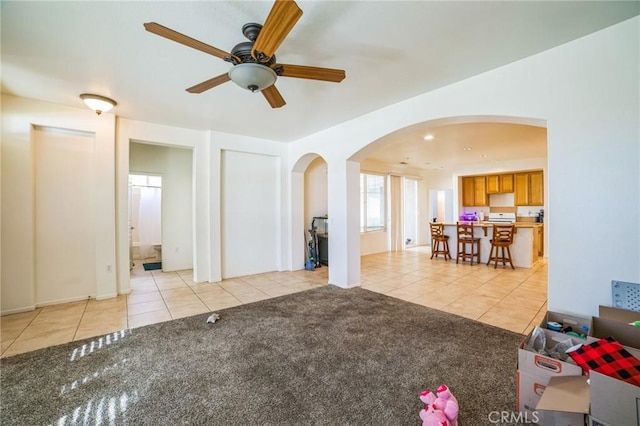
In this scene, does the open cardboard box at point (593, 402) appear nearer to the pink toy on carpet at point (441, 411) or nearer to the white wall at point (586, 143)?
the pink toy on carpet at point (441, 411)

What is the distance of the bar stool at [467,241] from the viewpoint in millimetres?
6172

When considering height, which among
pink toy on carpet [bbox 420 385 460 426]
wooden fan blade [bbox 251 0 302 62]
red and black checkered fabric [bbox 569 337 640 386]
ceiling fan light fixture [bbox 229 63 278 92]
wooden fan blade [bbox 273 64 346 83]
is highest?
wooden fan blade [bbox 273 64 346 83]

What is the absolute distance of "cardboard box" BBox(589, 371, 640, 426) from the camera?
111 cm

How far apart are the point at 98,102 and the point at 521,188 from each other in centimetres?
984

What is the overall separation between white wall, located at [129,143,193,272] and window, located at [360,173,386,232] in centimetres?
461

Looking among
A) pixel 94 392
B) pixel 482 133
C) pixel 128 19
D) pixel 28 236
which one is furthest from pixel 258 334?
pixel 482 133

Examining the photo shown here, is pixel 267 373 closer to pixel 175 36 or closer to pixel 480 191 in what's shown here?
pixel 175 36

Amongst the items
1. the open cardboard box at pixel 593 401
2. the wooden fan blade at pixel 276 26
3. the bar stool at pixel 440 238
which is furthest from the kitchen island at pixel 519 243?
the wooden fan blade at pixel 276 26

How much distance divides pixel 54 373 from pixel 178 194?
13.7ft

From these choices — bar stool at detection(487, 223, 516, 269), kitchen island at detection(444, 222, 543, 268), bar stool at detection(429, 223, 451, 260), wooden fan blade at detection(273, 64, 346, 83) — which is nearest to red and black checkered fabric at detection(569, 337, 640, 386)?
wooden fan blade at detection(273, 64, 346, 83)

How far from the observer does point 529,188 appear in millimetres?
7543

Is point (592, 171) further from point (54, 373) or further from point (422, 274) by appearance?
point (54, 373)

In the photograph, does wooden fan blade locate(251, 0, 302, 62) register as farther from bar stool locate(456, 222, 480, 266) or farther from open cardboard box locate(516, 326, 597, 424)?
bar stool locate(456, 222, 480, 266)

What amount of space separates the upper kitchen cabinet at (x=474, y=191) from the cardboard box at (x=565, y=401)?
26.8 feet
